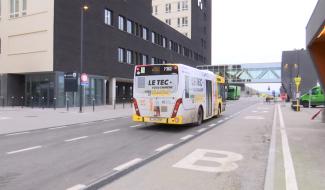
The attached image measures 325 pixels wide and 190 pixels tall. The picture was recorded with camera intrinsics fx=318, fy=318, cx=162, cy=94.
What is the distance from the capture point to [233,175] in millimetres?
6281

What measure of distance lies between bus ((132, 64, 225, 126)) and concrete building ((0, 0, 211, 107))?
16.5 meters

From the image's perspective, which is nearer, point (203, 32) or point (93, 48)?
point (93, 48)

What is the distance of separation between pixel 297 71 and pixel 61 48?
4053 cm

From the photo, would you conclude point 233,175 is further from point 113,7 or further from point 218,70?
point 218,70

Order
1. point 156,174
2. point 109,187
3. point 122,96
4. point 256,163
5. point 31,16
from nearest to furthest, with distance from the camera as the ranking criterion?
point 109,187
point 156,174
point 256,163
point 31,16
point 122,96

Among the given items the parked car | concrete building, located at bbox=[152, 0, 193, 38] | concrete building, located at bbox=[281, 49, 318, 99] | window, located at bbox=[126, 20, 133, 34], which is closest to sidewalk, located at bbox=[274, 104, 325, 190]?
the parked car

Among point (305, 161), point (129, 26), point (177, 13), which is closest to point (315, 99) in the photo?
point (129, 26)

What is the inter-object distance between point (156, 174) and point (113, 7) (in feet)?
109

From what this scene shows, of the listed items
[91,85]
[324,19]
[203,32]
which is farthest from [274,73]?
[324,19]

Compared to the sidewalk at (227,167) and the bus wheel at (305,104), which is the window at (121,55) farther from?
the sidewalk at (227,167)

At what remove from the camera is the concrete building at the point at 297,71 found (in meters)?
52.6

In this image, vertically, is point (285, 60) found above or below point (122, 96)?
above

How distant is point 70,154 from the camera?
26.9ft

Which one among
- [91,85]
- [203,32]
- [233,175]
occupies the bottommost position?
[233,175]
